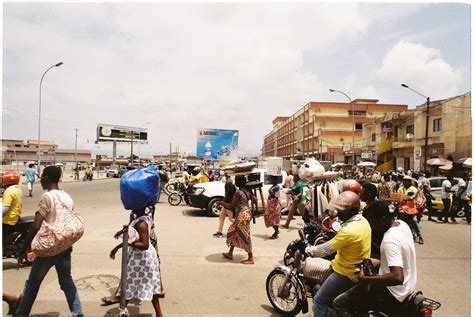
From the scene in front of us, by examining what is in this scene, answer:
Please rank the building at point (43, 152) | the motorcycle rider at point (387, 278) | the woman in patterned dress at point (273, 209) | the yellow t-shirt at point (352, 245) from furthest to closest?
the building at point (43, 152), the woman in patterned dress at point (273, 209), the yellow t-shirt at point (352, 245), the motorcycle rider at point (387, 278)

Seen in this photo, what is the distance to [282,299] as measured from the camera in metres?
4.21

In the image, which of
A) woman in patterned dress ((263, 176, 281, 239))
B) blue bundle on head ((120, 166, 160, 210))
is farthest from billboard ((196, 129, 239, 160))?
blue bundle on head ((120, 166, 160, 210))

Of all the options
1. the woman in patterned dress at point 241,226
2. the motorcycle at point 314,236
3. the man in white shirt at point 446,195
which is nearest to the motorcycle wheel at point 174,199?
the woman in patterned dress at point 241,226

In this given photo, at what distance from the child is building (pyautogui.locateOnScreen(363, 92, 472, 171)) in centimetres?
2031

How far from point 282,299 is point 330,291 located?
1132 mm

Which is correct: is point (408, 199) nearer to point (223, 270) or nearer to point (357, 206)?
point (223, 270)

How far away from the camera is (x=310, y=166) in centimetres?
668

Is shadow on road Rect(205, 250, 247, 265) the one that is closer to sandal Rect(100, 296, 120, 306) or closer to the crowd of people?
sandal Rect(100, 296, 120, 306)

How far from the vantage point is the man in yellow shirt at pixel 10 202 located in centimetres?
528

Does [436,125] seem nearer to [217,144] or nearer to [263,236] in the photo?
[217,144]

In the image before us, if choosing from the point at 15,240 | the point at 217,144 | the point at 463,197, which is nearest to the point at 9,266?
the point at 15,240

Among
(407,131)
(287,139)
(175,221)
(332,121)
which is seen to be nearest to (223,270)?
(175,221)

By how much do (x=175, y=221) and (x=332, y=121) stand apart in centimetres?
5899

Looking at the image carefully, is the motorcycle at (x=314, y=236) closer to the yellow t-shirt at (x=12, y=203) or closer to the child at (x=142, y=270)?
the child at (x=142, y=270)
